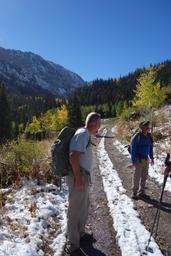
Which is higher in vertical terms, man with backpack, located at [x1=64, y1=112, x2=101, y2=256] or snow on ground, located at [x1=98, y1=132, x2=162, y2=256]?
man with backpack, located at [x1=64, y1=112, x2=101, y2=256]

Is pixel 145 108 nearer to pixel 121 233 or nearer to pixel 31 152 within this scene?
pixel 31 152

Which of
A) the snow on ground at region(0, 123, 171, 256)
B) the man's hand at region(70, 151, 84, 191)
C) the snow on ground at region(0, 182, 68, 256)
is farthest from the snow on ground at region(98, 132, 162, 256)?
the man's hand at region(70, 151, 84, 191)

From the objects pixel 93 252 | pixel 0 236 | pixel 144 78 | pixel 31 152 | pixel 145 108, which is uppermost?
pixel 144 78

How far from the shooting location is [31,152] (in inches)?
362

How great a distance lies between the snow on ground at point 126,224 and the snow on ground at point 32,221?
1.15 metres

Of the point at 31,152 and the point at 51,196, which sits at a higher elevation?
the point at 31,152

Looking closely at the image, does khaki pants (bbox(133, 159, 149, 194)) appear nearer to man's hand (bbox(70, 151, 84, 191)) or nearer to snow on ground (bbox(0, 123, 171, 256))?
snow on ground (bbox(0, 123, 171, 256))

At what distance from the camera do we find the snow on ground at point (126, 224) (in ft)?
16.3

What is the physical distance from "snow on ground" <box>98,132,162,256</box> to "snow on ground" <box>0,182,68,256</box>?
1147 millimetres

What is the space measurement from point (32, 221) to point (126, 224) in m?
1.98

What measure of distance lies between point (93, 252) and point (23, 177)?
3983mm

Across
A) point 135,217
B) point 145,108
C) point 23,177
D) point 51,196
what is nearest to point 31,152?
point 23,177

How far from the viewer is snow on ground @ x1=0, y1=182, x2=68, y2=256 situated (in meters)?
4.75

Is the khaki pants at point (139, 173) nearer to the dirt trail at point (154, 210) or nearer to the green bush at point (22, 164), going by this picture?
the dirt trail at point (154, 210)
